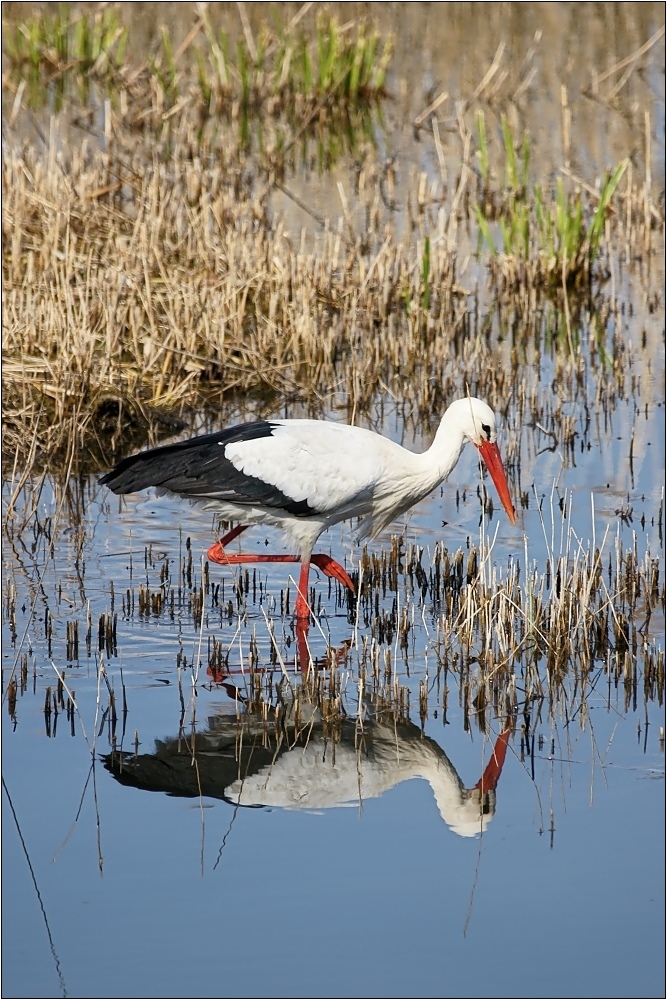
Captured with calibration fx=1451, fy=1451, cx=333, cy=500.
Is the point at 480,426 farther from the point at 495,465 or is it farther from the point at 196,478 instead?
the point at 196,478

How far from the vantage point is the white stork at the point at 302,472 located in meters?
6.60

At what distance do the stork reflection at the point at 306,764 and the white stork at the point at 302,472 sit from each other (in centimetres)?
114

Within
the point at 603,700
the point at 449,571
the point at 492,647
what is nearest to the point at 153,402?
the point at 449,571

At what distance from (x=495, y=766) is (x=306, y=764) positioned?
0.65 meters

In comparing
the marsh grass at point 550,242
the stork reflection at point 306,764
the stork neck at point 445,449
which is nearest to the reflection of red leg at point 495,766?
the stork reflection at point 306,764

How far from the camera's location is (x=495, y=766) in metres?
5.00

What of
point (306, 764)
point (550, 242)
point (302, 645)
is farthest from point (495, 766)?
point (550, 242)

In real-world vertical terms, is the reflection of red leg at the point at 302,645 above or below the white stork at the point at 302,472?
below

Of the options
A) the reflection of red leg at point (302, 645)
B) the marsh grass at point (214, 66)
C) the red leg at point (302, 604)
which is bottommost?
the reflection of red leg at point (302, 645)

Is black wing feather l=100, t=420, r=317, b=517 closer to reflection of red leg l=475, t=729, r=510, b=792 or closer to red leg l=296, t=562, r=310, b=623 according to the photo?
red leg l=296, t=562, r=310, b=623

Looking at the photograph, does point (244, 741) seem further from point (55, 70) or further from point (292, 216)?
point (55, 70)

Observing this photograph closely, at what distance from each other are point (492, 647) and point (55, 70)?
15.8 metres

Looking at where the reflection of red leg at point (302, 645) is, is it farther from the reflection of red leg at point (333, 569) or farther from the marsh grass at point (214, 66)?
the marsh grass at point (214, 66)

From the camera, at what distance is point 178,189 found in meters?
12.8
